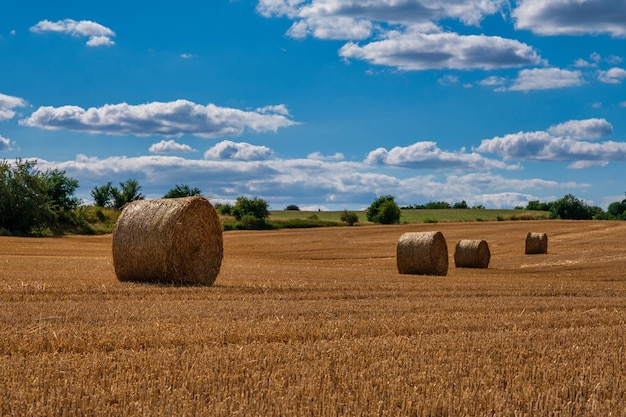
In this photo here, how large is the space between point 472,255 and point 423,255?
5.44 meters

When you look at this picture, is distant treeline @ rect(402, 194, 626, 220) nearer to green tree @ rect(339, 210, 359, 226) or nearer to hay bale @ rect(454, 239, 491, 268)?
green tree @ rect(339, 210, 359, 226)

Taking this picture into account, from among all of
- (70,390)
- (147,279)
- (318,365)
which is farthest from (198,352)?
(147,279)

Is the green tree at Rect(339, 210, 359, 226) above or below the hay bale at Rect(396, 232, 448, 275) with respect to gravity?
above

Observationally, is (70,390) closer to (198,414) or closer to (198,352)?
(198,414)

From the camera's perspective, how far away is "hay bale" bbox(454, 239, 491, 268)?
27469 mm

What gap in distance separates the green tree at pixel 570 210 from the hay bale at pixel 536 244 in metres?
40.4

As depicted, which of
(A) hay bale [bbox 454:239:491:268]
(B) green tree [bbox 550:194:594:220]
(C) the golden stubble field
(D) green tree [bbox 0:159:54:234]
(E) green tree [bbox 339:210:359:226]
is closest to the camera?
(C) the golden stubble field

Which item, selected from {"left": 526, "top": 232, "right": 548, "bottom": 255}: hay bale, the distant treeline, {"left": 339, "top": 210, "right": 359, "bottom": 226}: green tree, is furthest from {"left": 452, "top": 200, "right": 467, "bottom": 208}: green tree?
{"left": 526, "top": 232, "right": 548, "bottom": 255}: hay bale

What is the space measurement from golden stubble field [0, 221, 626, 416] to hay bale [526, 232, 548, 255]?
19409mm

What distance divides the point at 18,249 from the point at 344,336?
26.2m

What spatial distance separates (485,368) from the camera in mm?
6484

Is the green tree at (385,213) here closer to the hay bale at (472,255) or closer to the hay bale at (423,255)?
the hay bale at (472,255)

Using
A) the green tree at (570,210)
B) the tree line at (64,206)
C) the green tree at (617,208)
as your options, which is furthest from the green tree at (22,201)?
the green tree at (617,208)

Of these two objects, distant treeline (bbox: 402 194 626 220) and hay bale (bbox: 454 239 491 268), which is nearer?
hay bale (bbox: 454 239 491 268)
